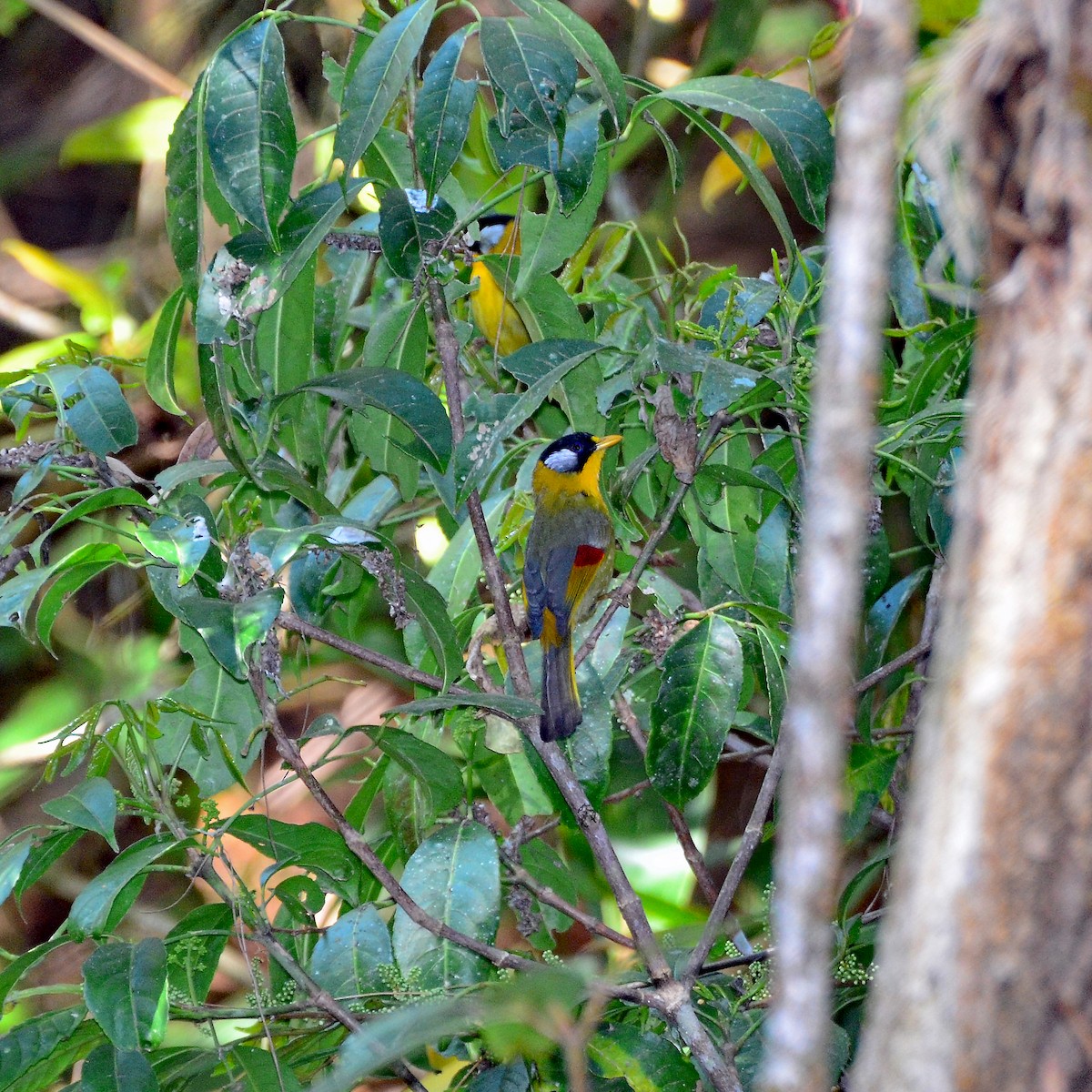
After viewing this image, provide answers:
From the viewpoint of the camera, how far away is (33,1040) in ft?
6.48

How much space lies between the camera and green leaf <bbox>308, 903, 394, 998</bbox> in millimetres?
2070

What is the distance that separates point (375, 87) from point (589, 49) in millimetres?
355

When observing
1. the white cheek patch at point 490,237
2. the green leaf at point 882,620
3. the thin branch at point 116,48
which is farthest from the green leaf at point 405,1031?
the white cheek patch at point 490,237

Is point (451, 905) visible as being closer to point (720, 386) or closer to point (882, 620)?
point (720, 386)

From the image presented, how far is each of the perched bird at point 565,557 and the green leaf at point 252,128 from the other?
875 millimetres

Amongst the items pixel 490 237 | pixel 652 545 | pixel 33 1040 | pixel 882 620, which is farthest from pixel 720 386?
pixel 490 237

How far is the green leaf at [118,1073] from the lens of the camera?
1865 millimetres

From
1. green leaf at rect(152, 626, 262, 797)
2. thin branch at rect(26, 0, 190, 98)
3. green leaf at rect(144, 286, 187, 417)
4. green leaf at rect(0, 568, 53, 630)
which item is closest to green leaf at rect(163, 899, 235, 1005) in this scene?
green leaf at rect(152, 626, 262, 797)

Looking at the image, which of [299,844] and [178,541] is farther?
[299,844]

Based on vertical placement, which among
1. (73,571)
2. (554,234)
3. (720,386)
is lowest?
(73,571)

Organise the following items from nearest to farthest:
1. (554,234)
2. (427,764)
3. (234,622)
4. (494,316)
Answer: (234,622), (427,764), (554,234), (494,316)

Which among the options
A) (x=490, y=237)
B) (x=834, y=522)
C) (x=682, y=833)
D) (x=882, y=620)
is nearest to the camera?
(x=834, y=522)

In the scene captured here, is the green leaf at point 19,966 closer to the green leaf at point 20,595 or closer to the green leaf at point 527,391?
the green leaf at point 20,595

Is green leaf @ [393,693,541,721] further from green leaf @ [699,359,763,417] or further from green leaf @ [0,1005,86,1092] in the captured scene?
green leaf @ [0,1005,86,1092]
